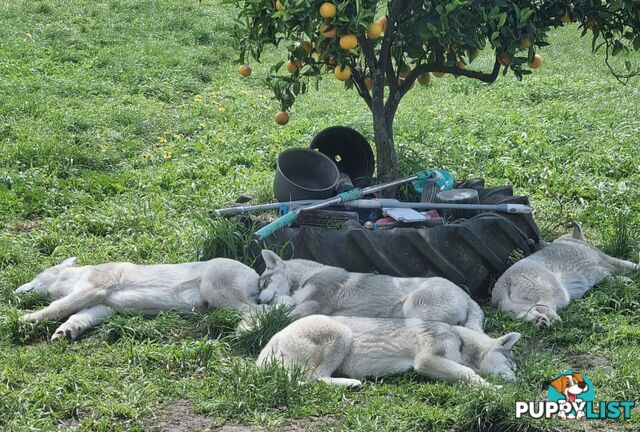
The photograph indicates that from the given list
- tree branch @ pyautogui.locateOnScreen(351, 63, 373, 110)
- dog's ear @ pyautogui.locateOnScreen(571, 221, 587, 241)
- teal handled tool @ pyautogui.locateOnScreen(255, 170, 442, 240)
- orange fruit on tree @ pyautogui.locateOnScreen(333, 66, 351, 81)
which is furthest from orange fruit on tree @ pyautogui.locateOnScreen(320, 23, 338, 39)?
dog's ear @ pyautogui.locateOnScreen(571, 221, 587, 241)

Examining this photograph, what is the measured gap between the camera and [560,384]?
5.59 meters

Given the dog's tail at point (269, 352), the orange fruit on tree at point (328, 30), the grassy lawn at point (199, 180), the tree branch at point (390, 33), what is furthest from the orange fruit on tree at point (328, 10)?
the dog's tail at point (269, 352)

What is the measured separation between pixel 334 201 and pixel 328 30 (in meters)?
1.39

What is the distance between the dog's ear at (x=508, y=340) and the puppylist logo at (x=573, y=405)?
333 millimetres

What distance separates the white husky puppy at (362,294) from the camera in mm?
6336

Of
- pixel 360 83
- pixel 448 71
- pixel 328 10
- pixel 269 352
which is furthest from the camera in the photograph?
pixel 360 83

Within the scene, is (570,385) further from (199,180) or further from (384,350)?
(199,180)

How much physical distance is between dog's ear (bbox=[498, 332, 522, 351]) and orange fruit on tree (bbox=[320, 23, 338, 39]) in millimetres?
2728

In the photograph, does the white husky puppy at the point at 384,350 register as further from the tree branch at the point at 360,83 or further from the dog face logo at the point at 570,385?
the tree branch at the point at 360,83

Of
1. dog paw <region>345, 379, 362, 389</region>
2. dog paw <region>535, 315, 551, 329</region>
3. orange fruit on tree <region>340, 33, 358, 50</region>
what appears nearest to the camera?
dog paw <region>345, 379, 362, 389</region>

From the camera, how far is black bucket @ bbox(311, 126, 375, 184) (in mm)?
8766

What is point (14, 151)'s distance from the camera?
999cm

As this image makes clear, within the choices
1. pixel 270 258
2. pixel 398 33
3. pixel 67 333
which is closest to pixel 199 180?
pixel 398 33

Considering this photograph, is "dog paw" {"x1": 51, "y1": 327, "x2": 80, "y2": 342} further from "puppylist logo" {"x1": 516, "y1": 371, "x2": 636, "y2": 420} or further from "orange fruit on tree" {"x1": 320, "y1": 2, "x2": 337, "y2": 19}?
"puppylist logo" {"x1": 516, "y1": 371, "x2": 636, "y2": 420}
